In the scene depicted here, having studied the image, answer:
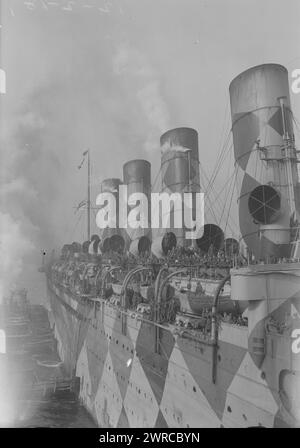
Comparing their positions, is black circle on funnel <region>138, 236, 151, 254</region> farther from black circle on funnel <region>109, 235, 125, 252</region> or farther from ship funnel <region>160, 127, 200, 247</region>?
black circle on funnel <region>109, 235, 125, 252</region>

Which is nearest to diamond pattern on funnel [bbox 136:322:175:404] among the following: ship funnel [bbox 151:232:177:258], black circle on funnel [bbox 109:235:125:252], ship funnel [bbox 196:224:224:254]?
ship funnel [bbox 196:224:224:254]

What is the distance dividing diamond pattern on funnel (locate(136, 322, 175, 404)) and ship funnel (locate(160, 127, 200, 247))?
9333 millimetres

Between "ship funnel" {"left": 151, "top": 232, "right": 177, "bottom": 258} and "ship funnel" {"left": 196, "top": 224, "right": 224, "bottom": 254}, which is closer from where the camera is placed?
"ship funnel" {"left": 196, "top": 224, "right": 224, "bottom": 254}

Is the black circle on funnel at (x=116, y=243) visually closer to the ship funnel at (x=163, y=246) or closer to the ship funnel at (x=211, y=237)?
the ship funnel at (x=163, y=246)

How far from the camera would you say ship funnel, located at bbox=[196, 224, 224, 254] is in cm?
1468

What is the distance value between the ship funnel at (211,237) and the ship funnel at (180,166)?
660cm

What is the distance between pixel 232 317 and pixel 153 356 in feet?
12.2

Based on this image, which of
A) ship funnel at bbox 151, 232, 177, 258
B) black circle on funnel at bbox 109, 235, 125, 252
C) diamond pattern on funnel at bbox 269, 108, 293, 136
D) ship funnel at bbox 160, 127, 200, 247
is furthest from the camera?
black circle on funnel at bbox 109, 235, 125, 252

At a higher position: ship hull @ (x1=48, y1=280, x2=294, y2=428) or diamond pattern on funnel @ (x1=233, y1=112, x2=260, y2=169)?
diamond pattern on funnel @ (x1=233, y1=112, x2=260, y2=169)
